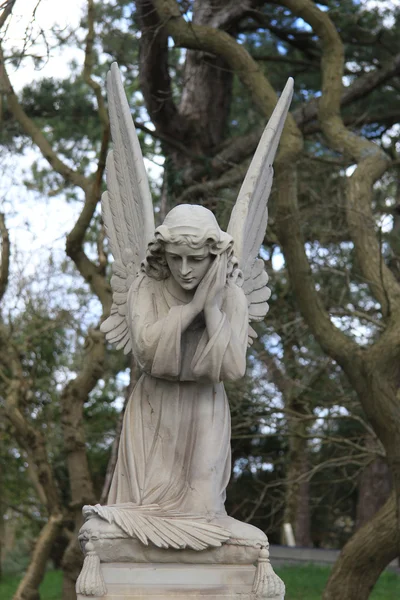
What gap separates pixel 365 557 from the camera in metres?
9.66

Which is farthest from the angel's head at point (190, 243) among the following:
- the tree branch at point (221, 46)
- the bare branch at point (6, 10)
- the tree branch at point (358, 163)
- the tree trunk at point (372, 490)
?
the tree trunk at point (372, 490)

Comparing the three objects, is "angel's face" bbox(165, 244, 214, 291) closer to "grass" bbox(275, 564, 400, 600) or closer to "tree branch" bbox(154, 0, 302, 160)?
"tree branch" bbox(154, 0, 302, 160)

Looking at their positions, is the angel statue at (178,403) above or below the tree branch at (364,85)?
below

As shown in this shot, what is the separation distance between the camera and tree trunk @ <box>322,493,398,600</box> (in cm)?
957

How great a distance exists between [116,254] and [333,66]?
506 centimetres

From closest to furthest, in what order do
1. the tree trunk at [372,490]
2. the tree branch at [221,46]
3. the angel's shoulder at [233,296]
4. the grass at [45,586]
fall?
the angel's shoulder at [233,296]
the tree branch at [221,46]
the grass at [45,586]
the tree trunk at [372,490]

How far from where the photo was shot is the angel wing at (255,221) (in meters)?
6.21

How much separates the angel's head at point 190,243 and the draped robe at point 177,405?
183 millimetres

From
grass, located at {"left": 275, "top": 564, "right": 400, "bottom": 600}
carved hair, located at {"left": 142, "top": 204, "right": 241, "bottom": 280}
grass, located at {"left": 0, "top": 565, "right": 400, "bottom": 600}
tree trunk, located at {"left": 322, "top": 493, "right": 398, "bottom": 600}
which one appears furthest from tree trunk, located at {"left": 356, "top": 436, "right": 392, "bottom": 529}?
carved hair, located at {"left": 142, "top": 204, "right": 241, "bottom": 280}

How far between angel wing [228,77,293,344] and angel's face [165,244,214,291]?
607mm

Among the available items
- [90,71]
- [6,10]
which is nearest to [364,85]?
[90,71]

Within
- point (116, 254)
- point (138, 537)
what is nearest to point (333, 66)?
point (116, 254)

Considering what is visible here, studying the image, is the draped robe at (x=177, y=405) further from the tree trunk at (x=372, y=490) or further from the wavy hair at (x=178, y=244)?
the tree trunk at (x=372, y=490)

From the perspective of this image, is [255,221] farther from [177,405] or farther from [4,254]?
[4,254]
